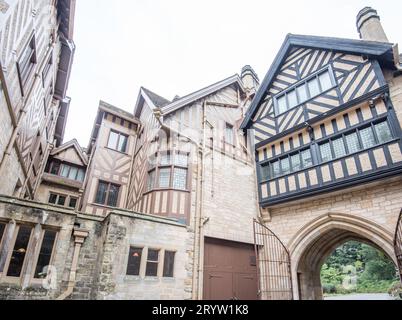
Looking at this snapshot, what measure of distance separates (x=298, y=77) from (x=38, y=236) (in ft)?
31.5

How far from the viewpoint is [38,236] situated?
5.58 m

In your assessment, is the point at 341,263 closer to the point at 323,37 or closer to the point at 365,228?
the point at 365,228

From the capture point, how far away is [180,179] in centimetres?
859

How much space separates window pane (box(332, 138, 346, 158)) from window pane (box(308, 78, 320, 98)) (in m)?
1.96

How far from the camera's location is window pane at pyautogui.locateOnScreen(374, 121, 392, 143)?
6490 millimetres

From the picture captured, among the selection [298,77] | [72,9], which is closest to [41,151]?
[72,9]

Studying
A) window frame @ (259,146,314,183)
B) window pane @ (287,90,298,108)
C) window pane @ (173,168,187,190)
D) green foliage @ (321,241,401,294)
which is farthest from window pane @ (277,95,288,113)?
green foliage @ (321,241,401,294)

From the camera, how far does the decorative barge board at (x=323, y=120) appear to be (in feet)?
21.9

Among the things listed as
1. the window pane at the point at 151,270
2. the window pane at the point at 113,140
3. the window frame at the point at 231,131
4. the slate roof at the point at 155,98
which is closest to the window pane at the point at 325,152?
the window frame at the point at 231,131

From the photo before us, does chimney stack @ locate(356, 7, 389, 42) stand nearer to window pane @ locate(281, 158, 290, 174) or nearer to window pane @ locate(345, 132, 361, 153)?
window pane @ locate(345, 132, 361, 153)

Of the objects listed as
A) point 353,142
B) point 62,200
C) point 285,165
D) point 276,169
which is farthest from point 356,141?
point 62,200

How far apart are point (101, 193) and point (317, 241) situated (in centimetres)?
830

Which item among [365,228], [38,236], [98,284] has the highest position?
[365,228]

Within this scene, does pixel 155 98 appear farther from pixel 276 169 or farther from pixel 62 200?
pixel 62 200
